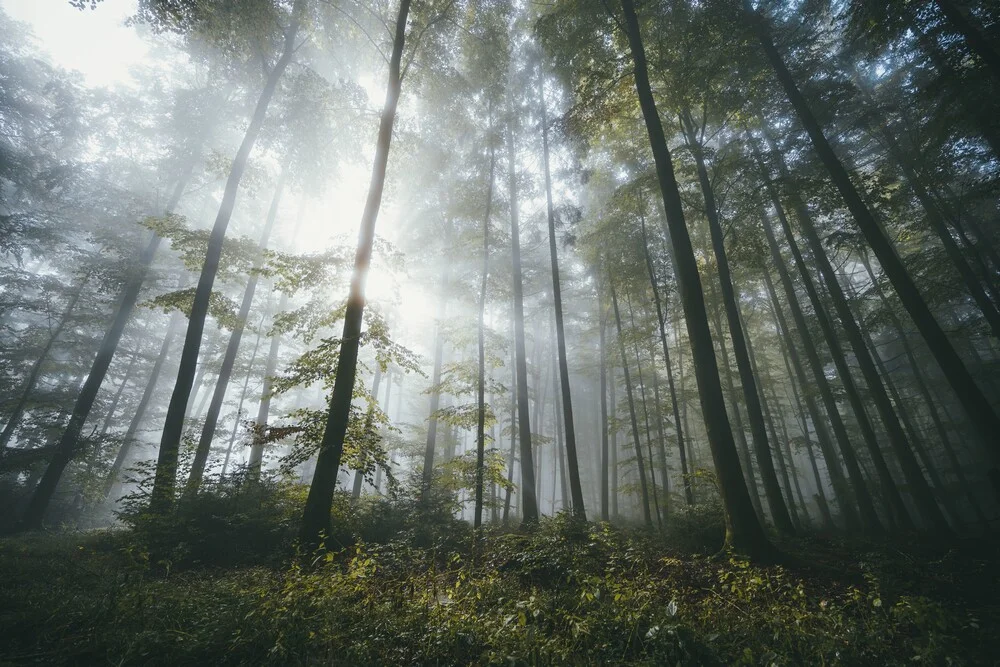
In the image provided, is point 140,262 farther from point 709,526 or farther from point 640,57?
point 709,526

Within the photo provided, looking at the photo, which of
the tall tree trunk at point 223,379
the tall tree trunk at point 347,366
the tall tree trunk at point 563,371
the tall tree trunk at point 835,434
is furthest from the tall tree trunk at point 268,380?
the tall tree trunk at point 835,434

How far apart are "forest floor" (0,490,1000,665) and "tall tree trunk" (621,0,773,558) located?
0.48m

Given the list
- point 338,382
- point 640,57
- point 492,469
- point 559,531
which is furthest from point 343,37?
point 559,531

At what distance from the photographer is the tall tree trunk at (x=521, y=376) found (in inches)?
420

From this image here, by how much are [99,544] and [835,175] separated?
57.9ft

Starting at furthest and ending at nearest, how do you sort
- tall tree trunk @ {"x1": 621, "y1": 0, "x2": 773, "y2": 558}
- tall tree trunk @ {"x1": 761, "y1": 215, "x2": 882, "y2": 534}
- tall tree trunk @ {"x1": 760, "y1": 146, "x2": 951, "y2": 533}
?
1. tall tree trunk @ {"x1": 761, "y1": 215, "x2": 882, "y2": 534}
2. tall tree trunk @ {"x1": 760, "y1": 146, "x2": 951, "y2": 533}
3. tall tree trunk @ {"x1": 621, "y1": 0, "x2": 773, "y2": 558}

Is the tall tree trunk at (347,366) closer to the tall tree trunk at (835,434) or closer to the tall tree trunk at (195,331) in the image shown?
the tall tree trunk at (195,331)

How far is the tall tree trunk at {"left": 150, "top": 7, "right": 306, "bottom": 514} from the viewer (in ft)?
25.8

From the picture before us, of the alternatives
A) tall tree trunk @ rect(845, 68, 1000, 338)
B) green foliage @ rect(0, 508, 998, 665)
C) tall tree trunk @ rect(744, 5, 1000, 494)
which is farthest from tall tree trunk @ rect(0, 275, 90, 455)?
tall tree trunk @ rect(845, 68, 1000, 338)

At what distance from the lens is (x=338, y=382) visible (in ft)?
21.8

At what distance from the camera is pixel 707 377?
20.7 feet

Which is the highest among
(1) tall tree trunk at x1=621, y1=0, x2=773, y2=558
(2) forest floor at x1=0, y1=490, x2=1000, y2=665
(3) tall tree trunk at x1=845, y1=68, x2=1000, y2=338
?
(3) tall tree trunk at x1=845, y1=68, x2=1000, y2=338

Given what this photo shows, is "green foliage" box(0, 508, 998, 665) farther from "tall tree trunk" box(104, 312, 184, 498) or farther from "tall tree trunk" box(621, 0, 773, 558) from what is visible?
"tall tree trunk" box(104, 312, 184, 498)

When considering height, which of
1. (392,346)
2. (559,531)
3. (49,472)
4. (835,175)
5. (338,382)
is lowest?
(559,531)
